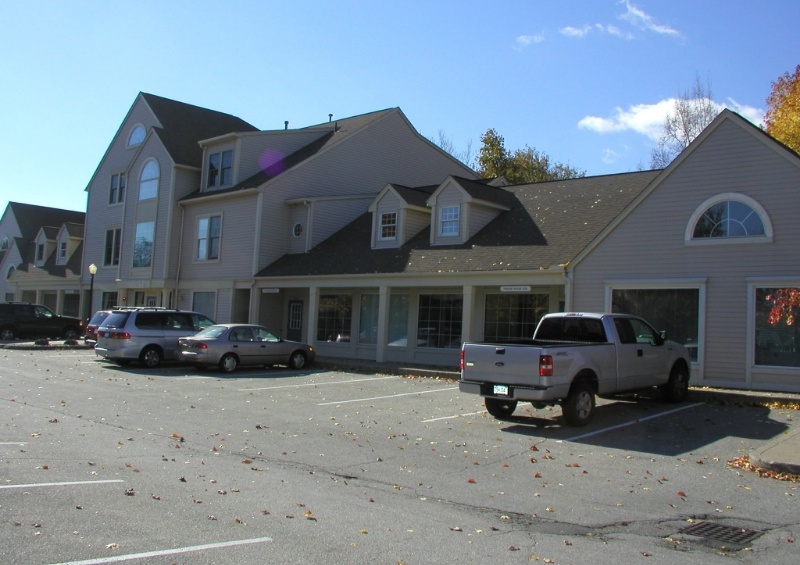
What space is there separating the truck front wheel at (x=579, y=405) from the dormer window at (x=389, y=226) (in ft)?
47.7

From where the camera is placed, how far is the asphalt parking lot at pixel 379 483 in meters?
6.06

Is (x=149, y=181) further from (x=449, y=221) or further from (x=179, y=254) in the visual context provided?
(x=449, y=221)

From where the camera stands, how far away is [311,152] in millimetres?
31875

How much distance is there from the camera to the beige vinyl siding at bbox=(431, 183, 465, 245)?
953 inches

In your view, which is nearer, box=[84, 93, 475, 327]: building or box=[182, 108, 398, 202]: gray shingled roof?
box=[84, 93, 475, 327]: building

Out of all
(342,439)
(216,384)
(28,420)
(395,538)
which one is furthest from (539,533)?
(216,384)

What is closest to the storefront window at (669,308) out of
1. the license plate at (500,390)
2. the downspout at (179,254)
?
the license plate at (500,390)

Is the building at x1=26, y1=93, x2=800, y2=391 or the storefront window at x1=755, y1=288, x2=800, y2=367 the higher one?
the building at x1=26, y1=93, x2=800, y2=391

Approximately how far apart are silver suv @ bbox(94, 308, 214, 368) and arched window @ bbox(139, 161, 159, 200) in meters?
12.4

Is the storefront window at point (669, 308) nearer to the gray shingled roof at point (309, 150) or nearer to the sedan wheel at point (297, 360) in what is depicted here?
the sedan wheel at point (297, 360)

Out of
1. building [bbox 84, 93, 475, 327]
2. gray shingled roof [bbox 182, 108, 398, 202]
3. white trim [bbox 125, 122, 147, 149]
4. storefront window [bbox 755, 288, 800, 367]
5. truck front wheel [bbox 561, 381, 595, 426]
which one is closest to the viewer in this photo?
truck front wheel [bbox 561, 381, 595, 426]

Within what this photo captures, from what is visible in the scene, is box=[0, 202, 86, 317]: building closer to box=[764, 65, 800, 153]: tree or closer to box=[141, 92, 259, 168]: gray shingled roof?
box=[141, 92, 259, 168]: gray shingled roof

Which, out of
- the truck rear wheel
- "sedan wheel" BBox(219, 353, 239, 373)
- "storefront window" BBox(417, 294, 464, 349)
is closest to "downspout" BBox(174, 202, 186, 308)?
"sedan wheel" BBox(219, 353, 239, 373)

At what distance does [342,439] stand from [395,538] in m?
5.38
